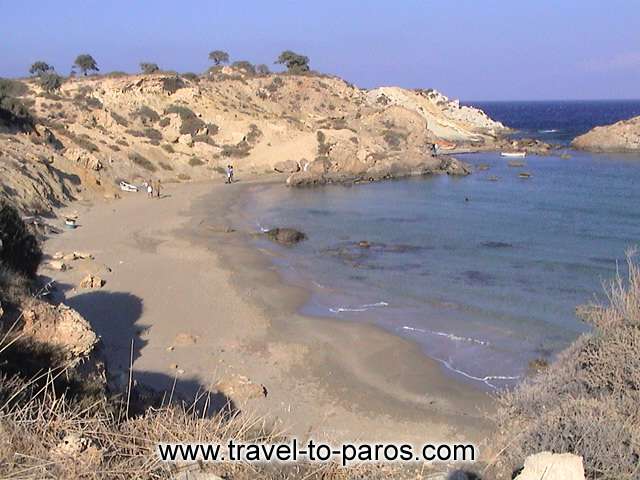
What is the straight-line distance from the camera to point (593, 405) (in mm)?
6059

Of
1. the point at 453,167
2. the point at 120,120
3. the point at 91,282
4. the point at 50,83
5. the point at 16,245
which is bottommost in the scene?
the point at 91,282

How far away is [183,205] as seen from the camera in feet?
107

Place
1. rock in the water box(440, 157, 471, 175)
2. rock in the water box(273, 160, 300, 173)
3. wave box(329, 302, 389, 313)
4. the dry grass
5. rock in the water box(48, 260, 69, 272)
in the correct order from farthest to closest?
rock in the water box(440, 157, 471, 175), rock in the water box(273, 160, 300, 173), rock in the water box(48, 260, 69, 272), wave box(329, 302, 389, 313), the dry grass

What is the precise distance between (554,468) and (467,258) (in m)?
18.8

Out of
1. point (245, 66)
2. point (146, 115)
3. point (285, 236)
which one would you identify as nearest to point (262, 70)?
point (245, 66)

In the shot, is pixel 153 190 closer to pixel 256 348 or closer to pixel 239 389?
pixel 256 348

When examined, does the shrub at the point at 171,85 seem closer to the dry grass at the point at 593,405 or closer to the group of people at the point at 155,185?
the group of people at the point at 155,185

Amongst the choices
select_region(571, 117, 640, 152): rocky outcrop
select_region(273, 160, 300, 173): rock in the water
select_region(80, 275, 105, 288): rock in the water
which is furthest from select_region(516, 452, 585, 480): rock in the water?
select_region(571, 117, 640, 152): rocky outcrop

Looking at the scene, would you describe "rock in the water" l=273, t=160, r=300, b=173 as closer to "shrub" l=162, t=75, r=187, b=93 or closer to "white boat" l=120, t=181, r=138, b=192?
Answer: "shrub" l=162, t=75, r=187, b=93

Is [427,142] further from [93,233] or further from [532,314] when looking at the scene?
[532,314]

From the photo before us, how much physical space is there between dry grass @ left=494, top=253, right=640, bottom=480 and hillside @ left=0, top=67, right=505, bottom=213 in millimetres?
24438

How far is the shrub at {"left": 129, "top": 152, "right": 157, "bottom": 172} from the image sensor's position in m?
40.4

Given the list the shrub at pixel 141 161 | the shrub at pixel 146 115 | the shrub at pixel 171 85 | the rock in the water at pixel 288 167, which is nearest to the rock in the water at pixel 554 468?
the shrub at pixel 141 161

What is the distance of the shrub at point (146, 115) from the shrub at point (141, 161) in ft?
23.9
